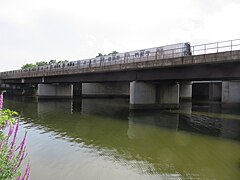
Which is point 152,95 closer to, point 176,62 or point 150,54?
point 150,54

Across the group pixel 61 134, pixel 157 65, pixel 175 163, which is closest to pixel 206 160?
pixel 175 163

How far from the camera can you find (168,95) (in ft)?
109

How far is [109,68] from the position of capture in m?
32.6

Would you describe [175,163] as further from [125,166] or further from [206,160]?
[125,166]

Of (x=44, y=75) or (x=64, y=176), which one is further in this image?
(x=44, y=75)

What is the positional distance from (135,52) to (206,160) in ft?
90.1

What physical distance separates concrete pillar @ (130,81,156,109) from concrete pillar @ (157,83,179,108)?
4.67 ft

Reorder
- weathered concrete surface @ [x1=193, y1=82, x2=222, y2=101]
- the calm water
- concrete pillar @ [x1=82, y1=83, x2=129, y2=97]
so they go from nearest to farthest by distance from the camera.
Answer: the calm water < weathered concrete surface @ [x1=193, y1=82, x2=222, y2=101] < concrete pillar @ [x1=82, y1=83, x2=129, y2=97]

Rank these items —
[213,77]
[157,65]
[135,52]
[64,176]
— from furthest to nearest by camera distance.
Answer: [135,52]
[157,65]
[213,77]
[64,176]

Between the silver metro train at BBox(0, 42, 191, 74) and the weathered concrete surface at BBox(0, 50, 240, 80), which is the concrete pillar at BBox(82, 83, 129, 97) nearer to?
the silver metro train at BBox(0, 42, 191, 74)

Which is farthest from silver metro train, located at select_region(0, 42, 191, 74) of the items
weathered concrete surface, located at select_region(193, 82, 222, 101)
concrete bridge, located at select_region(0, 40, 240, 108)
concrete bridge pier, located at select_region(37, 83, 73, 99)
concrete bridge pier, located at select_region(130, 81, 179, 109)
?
weathered concrete surface, located at select_region(193, 82, 222, 101)

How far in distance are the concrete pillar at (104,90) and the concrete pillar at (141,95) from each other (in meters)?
32.7

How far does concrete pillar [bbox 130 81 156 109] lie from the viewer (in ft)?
99.8

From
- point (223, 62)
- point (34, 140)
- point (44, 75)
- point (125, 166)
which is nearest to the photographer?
point (125, 166)
